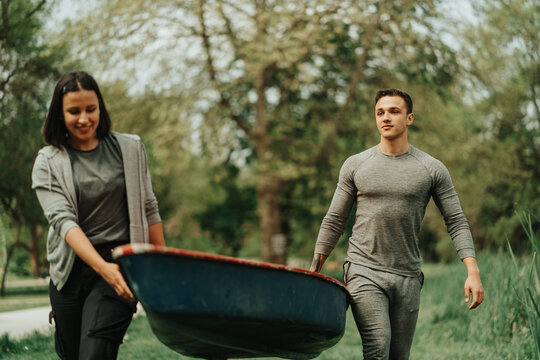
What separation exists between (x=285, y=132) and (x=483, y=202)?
5991 millimetres

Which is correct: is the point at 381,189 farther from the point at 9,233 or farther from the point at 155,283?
the point at 9,233

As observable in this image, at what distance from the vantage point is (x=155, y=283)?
7.83 feet

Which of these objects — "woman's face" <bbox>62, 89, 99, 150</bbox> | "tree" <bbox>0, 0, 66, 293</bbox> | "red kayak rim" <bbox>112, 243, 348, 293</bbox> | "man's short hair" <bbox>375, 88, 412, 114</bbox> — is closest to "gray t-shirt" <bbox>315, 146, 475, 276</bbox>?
"man's short hair" <bbox>375, 88, 412, 114</bbox>

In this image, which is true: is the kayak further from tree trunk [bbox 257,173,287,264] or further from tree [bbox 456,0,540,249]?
tree trunk [bbox 257,173,287,264]

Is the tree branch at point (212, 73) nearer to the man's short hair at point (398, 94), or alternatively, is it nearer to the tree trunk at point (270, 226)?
the tree trunk at point (270, 226)

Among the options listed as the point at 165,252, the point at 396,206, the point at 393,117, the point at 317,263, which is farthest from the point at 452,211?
the point at 165,252

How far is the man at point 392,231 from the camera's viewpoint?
3.21 m

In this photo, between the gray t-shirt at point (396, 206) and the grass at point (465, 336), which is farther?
the grass at point (465, 336)

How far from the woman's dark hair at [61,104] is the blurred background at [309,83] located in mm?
8331

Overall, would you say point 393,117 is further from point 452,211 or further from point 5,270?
point 5,270

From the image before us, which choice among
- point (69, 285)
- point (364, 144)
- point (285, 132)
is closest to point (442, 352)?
point (69, 285)

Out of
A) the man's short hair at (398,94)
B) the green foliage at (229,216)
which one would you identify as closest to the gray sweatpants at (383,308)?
the man's short hair at (398,94)

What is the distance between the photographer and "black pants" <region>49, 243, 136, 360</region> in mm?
2584

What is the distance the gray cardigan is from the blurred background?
328 inches
